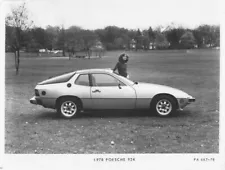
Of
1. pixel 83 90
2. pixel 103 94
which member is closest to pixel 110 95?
pixel 103 94

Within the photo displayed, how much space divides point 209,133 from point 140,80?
1123 mm

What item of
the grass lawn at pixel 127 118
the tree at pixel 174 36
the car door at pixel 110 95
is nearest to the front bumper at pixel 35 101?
the grass lawn at pixel 127 118

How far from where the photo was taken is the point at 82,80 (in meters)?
4.13

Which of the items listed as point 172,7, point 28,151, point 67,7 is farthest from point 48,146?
point 172,7

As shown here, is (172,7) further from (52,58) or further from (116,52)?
(52,58)

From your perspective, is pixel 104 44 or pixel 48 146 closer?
pixel 48 146

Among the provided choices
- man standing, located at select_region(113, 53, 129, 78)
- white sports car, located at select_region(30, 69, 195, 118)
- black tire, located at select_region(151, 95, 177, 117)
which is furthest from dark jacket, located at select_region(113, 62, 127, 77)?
black tire, located at select_region(151, 95, 177, 117)

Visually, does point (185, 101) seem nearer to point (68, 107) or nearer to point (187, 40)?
point (187, 40)

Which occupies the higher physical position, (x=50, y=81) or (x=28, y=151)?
(x=50, y=81)

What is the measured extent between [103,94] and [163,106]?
803 millimetres

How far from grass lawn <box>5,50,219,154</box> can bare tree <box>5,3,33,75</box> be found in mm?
109
